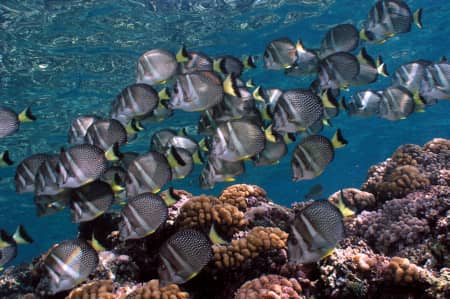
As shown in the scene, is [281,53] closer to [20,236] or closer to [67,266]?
[67,266]

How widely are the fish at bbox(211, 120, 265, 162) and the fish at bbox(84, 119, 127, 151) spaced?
144 cm

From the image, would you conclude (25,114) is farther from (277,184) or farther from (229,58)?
(277,184)

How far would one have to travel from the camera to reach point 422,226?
5273 millimetres

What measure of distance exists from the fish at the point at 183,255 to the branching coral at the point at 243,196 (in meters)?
2.85

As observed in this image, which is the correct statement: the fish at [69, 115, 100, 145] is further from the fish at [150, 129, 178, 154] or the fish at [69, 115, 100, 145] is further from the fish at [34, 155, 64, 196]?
the fish at [34, 155, 64, 196]

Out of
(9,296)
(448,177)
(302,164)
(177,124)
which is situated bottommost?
(177,124)

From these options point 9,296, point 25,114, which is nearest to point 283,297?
point 25,114

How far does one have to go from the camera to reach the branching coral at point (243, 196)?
6.57 metres

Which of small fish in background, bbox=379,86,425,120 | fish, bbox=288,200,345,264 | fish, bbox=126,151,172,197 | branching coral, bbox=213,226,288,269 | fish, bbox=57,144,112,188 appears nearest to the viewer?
fish, bbox=288,200,345,264

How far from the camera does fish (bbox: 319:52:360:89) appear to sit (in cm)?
549

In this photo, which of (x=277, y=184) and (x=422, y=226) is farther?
(x=277, y=184)

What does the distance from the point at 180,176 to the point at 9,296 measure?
14.1ft

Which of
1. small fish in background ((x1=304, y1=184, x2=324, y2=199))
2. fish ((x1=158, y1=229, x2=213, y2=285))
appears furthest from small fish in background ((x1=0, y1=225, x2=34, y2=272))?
small fish in background ((x1=304, y1=184, x2=324, y2=199))

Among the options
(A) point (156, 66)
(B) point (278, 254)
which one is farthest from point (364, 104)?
(A) point (156, 66)
